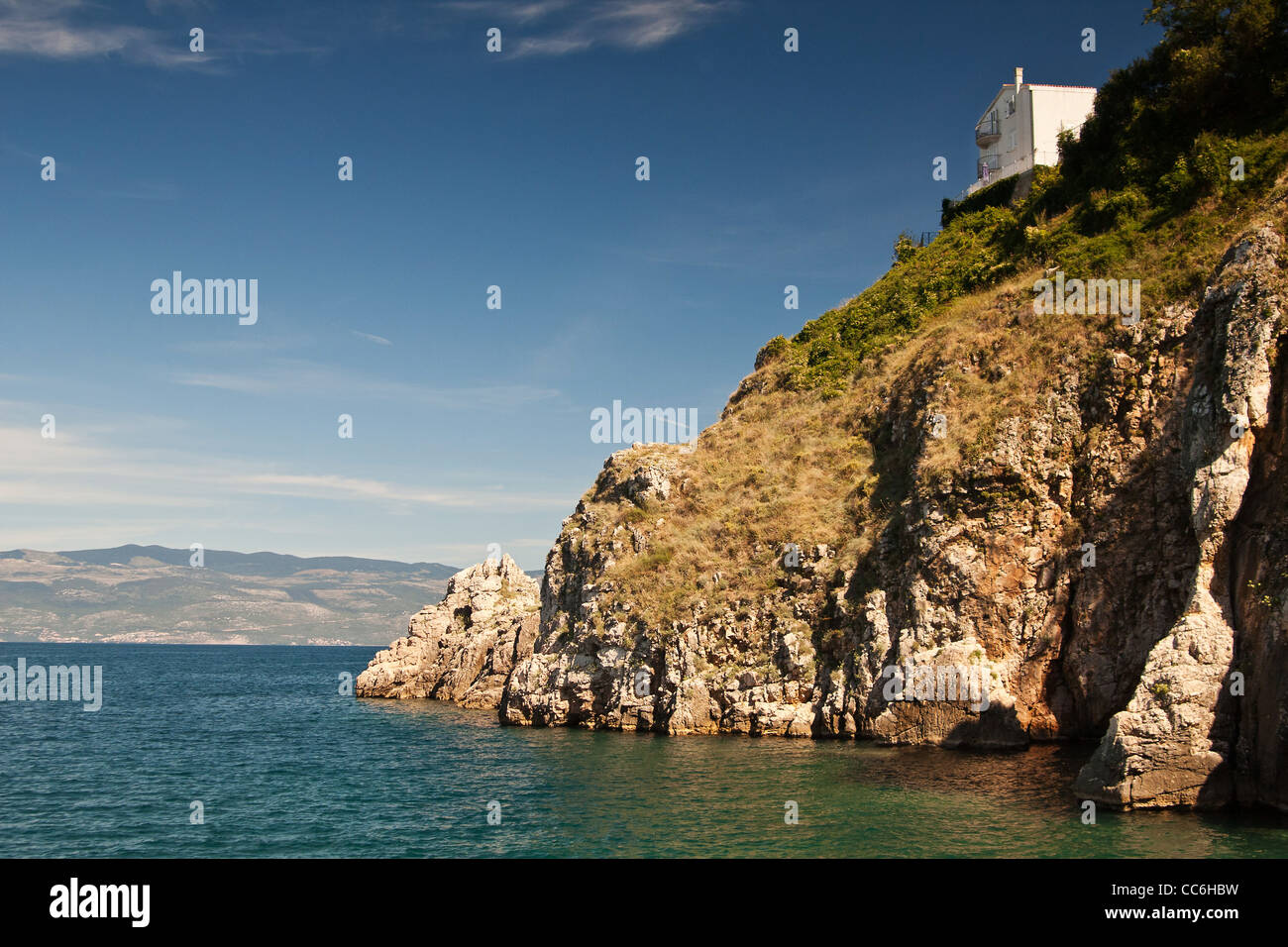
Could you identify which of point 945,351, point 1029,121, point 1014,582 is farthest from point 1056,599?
point 1029,121

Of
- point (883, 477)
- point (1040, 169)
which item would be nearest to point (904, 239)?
point (1040, 169)

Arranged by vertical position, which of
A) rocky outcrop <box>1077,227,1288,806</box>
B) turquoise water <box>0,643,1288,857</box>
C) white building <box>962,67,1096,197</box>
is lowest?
turquoise water <box>0,643,1288,857</box>

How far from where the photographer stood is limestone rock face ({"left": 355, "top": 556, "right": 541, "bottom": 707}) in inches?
2869

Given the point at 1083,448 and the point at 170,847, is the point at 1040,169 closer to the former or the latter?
the point at 1083,448

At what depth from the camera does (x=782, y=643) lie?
152 ft

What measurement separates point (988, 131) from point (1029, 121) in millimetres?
6500

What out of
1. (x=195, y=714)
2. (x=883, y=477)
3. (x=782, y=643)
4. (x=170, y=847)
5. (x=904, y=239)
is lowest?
(x=195, y=714)

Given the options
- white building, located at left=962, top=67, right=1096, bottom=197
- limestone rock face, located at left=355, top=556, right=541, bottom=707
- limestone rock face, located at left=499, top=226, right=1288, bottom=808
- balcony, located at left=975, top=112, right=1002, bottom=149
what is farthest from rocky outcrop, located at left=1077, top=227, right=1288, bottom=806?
limestone rock face, located at left=355, top=556, right=541, bottom=707

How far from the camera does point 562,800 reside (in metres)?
31.9

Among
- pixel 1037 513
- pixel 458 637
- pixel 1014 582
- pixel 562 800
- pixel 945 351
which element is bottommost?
pixel 562 800

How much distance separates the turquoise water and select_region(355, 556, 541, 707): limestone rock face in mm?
18910

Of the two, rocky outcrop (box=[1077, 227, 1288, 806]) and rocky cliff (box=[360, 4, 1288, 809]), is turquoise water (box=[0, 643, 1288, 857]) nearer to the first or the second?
rocky outcrop (box=[1077, 227, 1288, 806])

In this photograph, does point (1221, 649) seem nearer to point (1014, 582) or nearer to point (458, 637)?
point (1014, 582)
